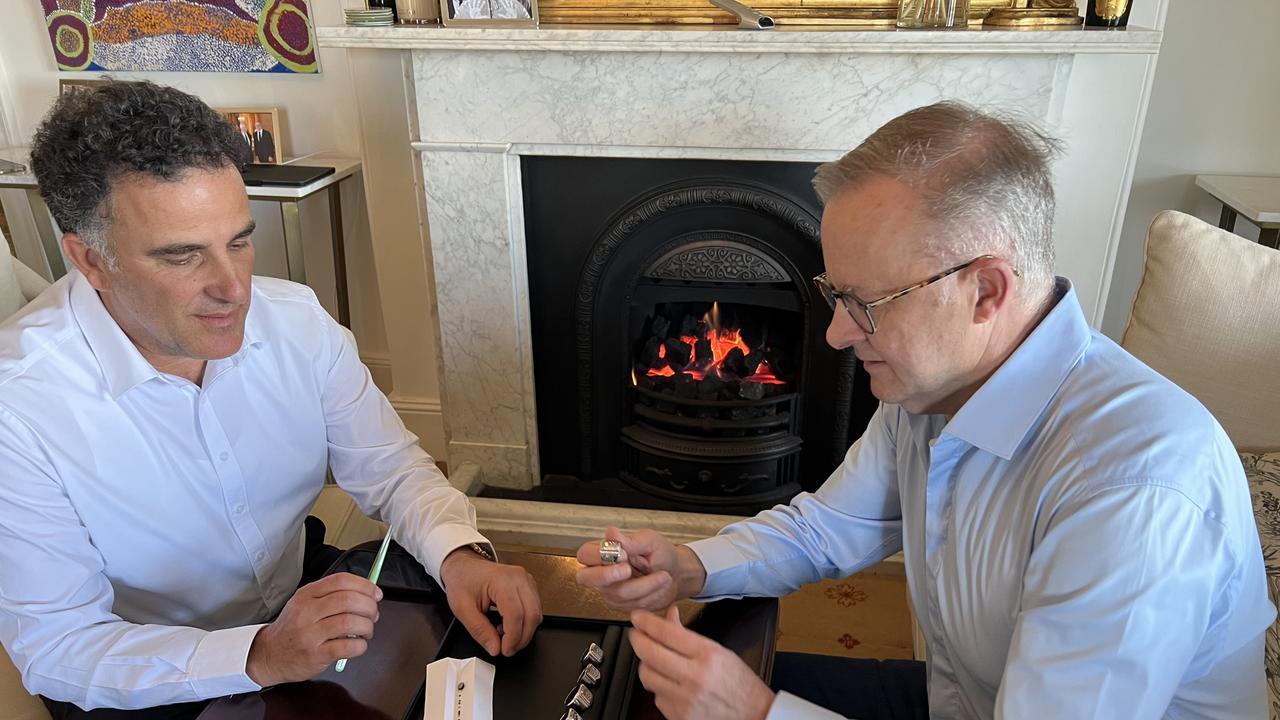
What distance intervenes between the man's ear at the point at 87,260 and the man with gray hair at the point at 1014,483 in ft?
2.61

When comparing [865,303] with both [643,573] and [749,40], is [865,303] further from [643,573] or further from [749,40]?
[749,40]

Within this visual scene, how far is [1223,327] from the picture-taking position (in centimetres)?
132

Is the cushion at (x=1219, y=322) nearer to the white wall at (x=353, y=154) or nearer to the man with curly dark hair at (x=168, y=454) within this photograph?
the man with curly dark hair at (x=168, y=454)

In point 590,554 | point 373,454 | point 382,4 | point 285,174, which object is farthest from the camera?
point 285,174

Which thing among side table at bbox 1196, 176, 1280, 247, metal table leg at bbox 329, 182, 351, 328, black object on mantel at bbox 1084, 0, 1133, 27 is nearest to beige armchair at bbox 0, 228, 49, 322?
metal table leg at bbox 329, 182, 351, 328

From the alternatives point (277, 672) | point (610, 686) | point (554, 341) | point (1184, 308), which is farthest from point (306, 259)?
point (1184, 308)

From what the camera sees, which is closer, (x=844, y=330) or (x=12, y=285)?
(x=844, y=330)

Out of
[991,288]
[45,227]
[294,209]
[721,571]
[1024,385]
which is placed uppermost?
[991,288]

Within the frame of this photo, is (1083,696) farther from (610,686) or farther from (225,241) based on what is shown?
(225,241)

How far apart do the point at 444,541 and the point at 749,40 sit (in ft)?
4.26

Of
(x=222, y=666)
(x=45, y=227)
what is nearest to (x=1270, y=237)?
(x=222, y=666)

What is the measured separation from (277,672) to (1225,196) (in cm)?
228

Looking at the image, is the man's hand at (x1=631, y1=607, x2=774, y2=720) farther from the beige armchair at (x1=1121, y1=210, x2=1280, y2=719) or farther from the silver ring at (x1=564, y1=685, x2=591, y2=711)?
the beige armchair at (x1=1121, y1=210, x2=1280, y2=719)

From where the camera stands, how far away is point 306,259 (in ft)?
9.44
